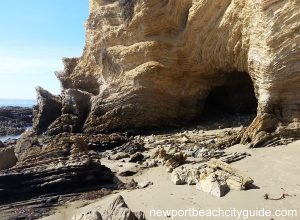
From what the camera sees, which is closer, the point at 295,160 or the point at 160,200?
the point at 160,200

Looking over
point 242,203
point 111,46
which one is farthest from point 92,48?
point 242,203

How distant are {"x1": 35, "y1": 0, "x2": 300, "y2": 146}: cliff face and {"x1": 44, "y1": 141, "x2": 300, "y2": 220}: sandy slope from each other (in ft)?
7.46

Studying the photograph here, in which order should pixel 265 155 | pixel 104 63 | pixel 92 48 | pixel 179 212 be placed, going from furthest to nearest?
pixel 92 48 → pixel 104 63 → pixel 265 155 → pixel 179 212

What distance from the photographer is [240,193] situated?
7.81 metres

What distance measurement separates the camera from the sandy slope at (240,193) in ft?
24.1

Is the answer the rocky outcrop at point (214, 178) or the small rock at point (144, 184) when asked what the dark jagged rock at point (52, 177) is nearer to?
the small rock at point (144, 184)

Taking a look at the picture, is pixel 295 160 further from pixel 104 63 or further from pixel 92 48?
pixel 92 48

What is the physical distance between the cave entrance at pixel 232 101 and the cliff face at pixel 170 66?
2.0 inches

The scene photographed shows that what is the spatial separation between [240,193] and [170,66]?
11.1 m

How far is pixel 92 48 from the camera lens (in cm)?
2250

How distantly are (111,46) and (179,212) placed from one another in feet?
48.6

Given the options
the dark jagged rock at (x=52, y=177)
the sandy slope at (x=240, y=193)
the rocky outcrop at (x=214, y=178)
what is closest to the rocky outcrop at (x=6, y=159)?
the dark jagged rock at (x=52, y=177)

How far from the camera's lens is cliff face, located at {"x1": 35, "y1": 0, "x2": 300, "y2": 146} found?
1266cm

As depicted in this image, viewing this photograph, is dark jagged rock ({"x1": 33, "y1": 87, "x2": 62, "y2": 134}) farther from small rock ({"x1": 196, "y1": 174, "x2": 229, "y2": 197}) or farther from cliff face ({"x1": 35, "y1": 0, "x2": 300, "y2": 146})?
small rock ({"x1": 196, "y1": 174, "x2": 229, "y2": 197})
